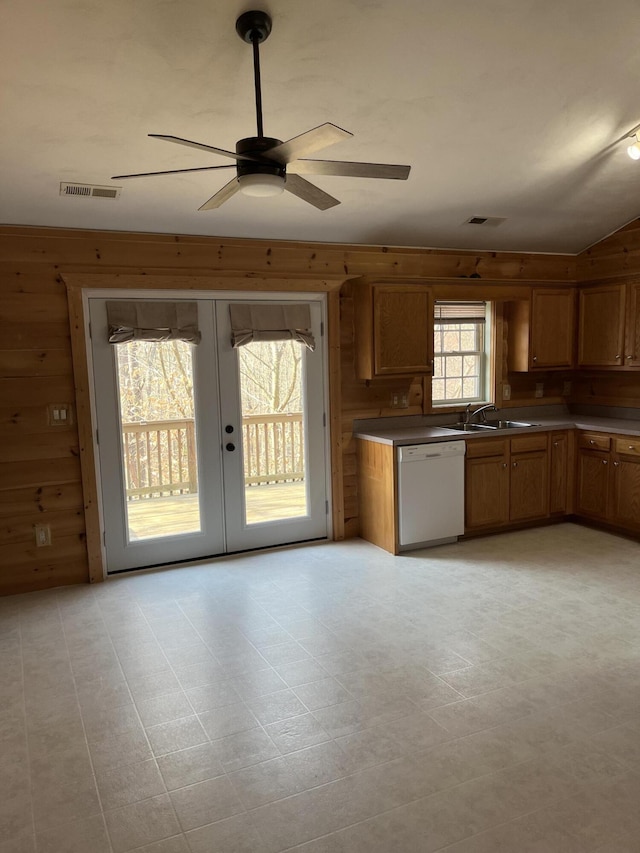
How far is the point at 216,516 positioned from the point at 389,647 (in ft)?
6.46

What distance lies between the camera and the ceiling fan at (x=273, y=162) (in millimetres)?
2141

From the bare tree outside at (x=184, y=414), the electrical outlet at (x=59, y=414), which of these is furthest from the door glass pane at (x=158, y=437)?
the electrical outlet at (x=59, y=414)

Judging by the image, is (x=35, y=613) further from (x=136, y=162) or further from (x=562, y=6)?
(x=562, y=6)

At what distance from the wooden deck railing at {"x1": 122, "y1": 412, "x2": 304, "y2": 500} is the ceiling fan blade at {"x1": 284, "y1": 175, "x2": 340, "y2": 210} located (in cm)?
241

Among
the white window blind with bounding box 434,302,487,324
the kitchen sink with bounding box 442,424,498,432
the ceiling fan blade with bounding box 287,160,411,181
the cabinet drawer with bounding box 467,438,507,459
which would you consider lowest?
the cabinet drawer with bounding box 467,438,507,459

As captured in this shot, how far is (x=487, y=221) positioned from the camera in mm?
5039

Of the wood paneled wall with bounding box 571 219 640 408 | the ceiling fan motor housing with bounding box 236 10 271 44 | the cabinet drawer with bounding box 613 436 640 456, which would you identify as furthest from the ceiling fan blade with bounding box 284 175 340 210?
the wood paneled wall with bounding box 571 219 640 408

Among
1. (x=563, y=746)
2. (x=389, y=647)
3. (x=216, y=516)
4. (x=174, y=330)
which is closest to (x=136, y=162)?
(x=174, y=330)

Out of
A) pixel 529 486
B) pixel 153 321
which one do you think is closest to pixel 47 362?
pixel 153 321

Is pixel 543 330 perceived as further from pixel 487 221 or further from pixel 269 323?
pixel 269 323

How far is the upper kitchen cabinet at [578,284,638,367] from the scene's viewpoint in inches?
212

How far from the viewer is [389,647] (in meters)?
3.35

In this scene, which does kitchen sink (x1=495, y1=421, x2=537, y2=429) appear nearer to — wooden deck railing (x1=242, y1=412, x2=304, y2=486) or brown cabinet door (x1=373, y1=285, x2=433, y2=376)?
brown cabinet door (x1=373, y1=285, x2=433, y2=376)

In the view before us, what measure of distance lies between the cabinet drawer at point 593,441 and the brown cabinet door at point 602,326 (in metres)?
0.69
